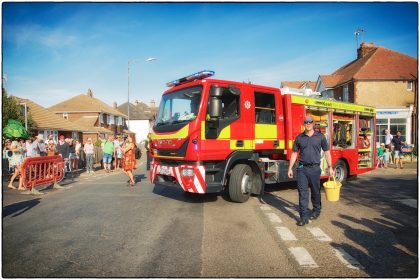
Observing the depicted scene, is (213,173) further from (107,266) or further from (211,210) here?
(107,266)

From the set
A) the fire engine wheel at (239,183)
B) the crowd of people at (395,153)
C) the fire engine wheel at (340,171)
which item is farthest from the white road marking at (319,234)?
the crowd of people at (395,153)

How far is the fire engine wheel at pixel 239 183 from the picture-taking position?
6898 millimetres

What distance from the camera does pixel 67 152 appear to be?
14.1 meters

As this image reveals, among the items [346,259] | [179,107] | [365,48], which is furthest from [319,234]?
[365,48]

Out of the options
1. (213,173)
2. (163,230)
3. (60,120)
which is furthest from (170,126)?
(60,120)

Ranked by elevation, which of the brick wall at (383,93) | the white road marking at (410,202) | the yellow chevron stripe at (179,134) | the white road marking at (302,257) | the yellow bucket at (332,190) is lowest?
the white road marking at (302,257)

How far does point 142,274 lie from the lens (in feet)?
10.9

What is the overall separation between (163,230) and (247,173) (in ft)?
9.49

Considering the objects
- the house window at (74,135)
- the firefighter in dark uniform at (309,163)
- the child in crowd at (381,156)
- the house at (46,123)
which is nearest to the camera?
the firefighter in dark uniform at (309,163)

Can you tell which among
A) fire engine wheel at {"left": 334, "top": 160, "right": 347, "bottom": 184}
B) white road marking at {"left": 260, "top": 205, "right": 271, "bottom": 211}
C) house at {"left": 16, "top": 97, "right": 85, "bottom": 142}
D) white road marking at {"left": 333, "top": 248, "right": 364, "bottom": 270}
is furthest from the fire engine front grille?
house at {"left": 16, "top": 97, "right": 85, "bottom": 142}

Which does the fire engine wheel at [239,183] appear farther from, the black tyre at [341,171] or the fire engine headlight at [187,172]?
the black tyre at [341,171]

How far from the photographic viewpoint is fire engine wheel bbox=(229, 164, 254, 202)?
690 centimetres

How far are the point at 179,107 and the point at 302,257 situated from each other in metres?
4.49

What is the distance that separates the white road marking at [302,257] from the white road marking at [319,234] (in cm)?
60
